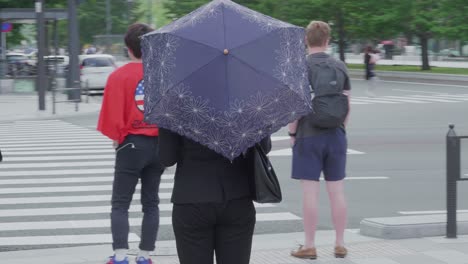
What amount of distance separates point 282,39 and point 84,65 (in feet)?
103

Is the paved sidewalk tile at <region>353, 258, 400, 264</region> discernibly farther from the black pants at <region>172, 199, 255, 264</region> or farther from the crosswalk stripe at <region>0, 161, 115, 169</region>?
the crosswalk stripe at <region>0, 161, 115, 169</region>

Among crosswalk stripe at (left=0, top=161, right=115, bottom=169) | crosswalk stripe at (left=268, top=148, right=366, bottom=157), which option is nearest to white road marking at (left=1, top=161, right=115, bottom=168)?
crosswalk stripe at (left=0, top=161, right=115, bottom=169)

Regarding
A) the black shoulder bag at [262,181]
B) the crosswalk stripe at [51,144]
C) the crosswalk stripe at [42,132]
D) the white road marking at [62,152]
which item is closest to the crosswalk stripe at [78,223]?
the black shoulder bag at [262,181]

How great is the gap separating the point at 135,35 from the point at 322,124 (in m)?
1.49

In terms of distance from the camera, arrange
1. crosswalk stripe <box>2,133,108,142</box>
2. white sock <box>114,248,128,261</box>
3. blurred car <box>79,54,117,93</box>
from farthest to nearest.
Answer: blurred car <box>79,54,117,93</box> → crosswalk stripe <box>2,133,108,142</box> → white sock <box>114,248,128,261</box>

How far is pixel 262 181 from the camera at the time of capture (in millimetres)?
4504

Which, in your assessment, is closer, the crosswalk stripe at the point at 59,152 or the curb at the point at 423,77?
the crosswalk stripe at the point at 59,152

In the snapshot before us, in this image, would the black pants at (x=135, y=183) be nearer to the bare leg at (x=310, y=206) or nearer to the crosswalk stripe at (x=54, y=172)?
the bare leg at (x=310, y=206)

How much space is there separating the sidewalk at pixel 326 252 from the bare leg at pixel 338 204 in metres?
0.23

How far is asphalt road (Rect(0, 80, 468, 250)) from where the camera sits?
32.8 feet

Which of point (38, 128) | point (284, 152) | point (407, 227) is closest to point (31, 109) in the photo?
point (38, 128)

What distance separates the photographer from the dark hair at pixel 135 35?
651 centimetres

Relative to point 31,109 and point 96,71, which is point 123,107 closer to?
point 31,109

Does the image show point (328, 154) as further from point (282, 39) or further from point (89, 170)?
point (89, 170)
